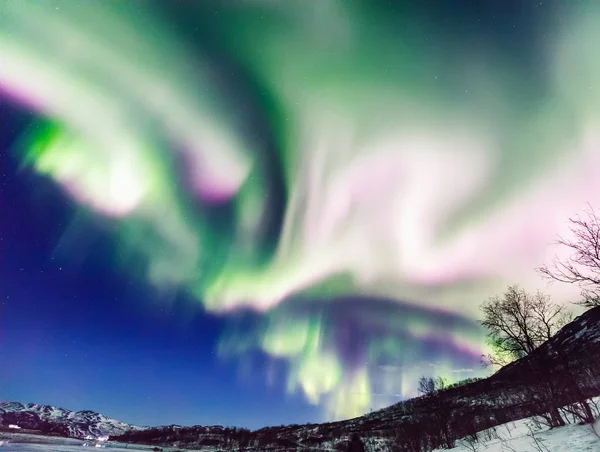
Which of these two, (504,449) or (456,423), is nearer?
(504,449)

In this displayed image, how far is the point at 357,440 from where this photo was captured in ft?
33.8

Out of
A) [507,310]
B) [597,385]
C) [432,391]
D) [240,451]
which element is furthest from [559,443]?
[240,451]

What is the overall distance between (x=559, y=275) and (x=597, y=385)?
14822mm

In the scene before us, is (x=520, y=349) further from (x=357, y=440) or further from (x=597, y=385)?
(x=357, y=440)

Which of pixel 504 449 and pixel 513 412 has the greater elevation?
pixel 513 412

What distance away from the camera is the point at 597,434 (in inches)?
492

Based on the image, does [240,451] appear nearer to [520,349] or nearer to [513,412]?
[513,412]

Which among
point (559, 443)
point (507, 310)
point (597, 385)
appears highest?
point (507, 310)

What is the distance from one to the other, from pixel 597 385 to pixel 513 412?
79334mm

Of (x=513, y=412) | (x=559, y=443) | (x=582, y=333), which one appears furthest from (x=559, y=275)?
(x=582, y=333)

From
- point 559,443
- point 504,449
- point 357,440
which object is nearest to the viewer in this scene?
point 357,440

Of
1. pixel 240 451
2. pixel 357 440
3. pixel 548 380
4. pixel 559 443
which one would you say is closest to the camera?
pixel 357 440

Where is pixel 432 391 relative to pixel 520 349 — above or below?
above

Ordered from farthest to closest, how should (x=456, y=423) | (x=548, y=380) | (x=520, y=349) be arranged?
(x=456, y=423) → (x=520, y=349) → (x=548, y=380)
